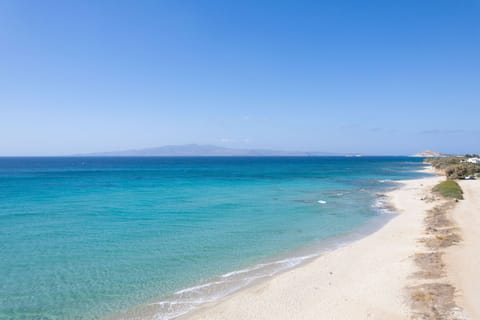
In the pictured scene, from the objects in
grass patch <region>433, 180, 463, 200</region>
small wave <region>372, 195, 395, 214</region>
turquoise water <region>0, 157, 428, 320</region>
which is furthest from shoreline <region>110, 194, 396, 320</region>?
grass patch <region>433, 180, 463, 200</region>

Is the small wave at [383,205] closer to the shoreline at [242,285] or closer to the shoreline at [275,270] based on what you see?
the shoreline at [275,270]

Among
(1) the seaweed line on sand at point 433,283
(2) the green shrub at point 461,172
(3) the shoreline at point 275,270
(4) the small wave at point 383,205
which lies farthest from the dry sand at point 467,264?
Result: (2) the green shrub at point 461,172

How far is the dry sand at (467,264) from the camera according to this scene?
31.5ft

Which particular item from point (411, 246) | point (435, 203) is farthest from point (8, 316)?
point (435, 203)

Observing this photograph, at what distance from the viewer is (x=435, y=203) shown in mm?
29703

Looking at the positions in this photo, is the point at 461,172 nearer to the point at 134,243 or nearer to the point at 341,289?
the point at 341,289

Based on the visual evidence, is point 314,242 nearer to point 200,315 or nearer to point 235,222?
point 235,222

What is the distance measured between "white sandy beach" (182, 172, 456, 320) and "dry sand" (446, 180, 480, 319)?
0.10 m

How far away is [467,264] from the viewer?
12703mm

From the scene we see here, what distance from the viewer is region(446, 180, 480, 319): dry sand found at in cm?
959

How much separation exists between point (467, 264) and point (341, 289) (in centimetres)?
636

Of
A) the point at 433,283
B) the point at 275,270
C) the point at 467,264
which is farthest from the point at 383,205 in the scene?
the point at 275,270

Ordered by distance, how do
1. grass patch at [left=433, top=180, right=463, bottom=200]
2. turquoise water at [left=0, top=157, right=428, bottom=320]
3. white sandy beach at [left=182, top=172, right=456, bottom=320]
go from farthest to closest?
grass patch at [left=433, top=180, right=463, bottom=200]
turquoise water at [left=0, top=157, right=428, bottom=320]
white sandy beach at [left=182, top=172, right=456, bottom=320]

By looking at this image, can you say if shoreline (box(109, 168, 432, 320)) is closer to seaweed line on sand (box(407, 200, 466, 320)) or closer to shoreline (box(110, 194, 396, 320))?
shoreline (box(110, 194, 396, 320))
